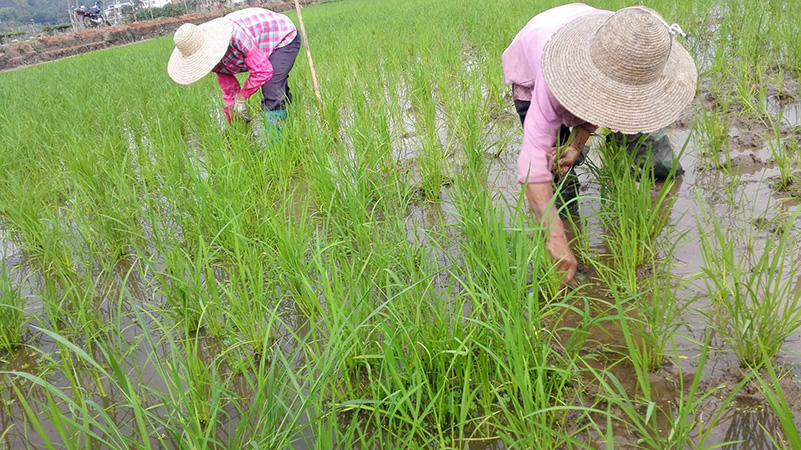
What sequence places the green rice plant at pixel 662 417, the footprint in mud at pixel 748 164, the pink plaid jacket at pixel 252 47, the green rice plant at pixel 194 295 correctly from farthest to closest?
the pink plaid jacket at pixel 252 47 → the footprint in mud at pixel 748 164 → the green rice plant at pixel 194 295 → the green rice plant at pixel 662 417

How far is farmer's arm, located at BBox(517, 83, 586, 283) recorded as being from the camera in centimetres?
157

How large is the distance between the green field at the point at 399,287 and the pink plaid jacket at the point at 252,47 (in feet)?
1.21

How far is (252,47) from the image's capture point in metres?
3.07

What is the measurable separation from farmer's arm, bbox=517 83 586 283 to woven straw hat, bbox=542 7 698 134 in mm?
141

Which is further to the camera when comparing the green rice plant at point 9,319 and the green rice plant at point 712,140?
the green rice plant at point 712,140

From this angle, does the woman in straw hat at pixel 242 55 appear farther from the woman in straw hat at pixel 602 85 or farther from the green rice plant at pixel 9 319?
the woman in straw hat at pixel 602 85

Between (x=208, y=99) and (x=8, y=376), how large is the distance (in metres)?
3.14

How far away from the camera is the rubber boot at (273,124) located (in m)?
2.74

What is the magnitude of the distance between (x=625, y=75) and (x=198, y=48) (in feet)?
7.61

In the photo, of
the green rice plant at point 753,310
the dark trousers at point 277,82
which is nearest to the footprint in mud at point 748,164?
the green rice plant at point 753,310

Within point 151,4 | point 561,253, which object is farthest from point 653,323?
point 151,4

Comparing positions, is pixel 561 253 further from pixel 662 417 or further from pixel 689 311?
pixel 662 417

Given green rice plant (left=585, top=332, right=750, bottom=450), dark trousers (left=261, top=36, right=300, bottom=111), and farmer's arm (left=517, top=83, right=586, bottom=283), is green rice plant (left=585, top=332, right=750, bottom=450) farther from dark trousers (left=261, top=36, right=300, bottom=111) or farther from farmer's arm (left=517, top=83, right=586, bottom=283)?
dark trousers (left=261, top=36, right=300, bottom=111)

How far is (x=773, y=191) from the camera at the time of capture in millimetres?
2031
